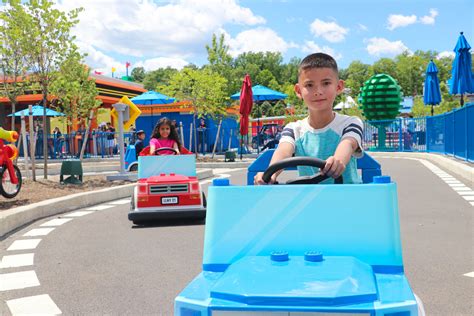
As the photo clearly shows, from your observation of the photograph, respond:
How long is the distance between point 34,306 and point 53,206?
609cm

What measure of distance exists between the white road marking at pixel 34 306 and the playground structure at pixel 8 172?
19.8 ft

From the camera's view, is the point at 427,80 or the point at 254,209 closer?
the point at 254,209

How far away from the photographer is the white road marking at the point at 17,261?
6125mm

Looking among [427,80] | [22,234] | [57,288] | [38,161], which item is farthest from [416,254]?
[427,80]

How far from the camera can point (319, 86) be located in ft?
10.7

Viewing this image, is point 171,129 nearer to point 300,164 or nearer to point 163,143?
point 163,143

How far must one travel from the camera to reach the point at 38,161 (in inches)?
1008

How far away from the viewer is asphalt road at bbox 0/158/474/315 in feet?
14.9

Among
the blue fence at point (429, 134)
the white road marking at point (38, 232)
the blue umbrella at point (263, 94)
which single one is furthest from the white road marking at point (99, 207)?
the blue umbrella at point (263, 94)

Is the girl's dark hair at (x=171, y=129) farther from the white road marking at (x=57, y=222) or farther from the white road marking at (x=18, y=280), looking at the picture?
the white road marking at (x=18, y=280)

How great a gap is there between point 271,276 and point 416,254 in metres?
4.45

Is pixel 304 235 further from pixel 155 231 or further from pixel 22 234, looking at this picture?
pixel 22 234

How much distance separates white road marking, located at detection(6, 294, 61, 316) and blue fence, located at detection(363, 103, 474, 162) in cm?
1455

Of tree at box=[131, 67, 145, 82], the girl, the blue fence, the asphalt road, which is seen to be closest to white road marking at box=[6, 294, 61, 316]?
the asphalt road
